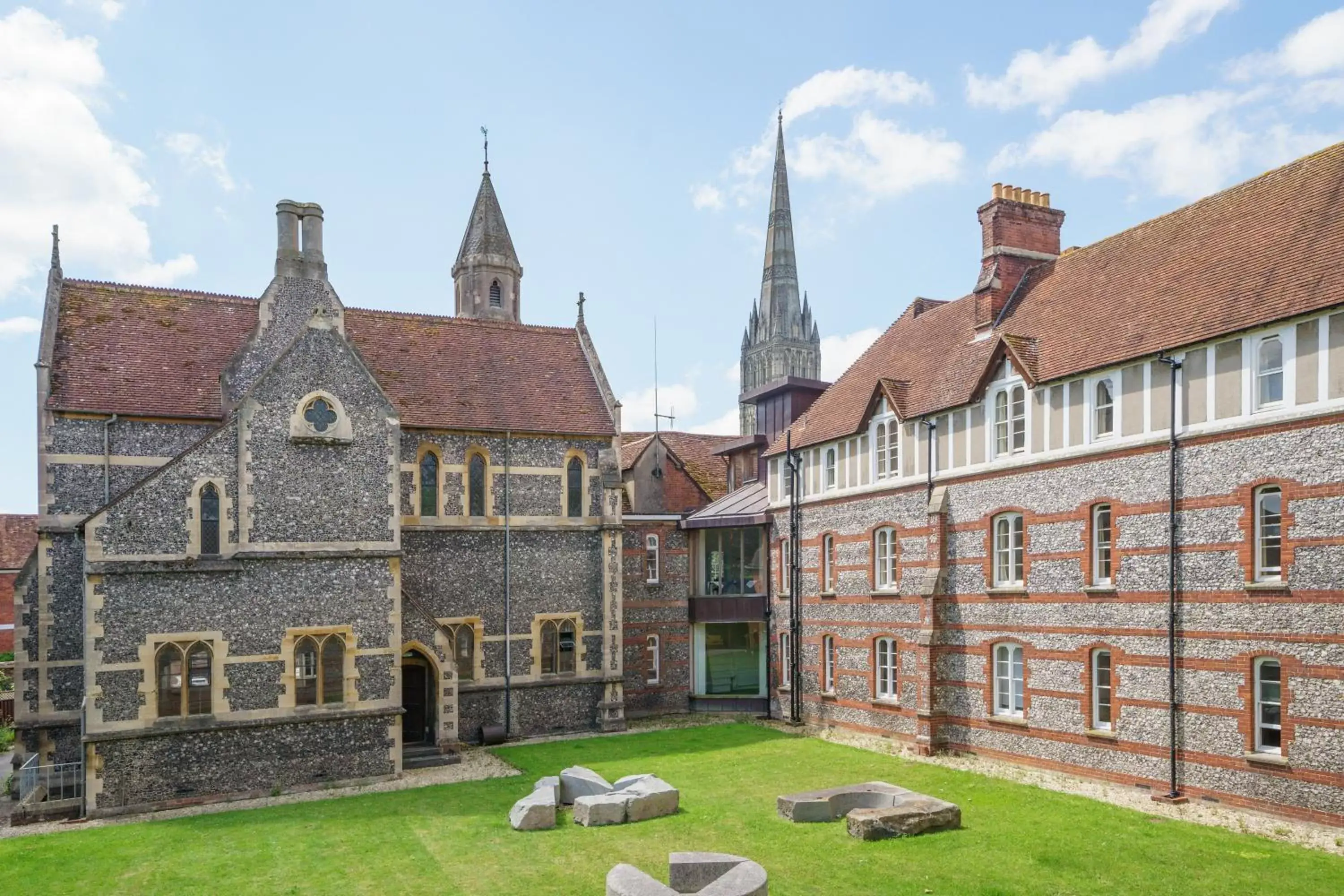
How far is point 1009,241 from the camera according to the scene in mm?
25109

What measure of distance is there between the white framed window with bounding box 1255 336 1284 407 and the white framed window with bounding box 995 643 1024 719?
7.48 metres

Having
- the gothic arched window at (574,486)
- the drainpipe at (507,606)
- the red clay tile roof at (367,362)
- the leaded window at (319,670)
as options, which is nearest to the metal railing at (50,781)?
the leaded window at (319,670)

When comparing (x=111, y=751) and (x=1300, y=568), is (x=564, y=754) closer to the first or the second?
(x=111, y=751)

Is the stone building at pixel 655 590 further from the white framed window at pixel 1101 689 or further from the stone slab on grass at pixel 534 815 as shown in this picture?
the white framed window at pixel 1101 689

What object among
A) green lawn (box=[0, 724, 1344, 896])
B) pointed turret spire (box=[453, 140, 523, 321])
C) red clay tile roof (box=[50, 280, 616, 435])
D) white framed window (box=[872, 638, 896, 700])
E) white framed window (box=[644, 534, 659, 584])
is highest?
pointed turret spire (box=[453, 140, 523, 321])

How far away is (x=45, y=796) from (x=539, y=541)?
1325 centimetres

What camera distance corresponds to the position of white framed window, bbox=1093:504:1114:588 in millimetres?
19219

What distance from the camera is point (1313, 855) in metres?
14.1

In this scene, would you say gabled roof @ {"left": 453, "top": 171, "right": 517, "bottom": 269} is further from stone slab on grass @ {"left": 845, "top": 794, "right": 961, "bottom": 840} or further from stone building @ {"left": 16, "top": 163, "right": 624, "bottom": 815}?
stone slab on grass @ {"left": 845, "top": 794, "right": 961, "bottom": 840}

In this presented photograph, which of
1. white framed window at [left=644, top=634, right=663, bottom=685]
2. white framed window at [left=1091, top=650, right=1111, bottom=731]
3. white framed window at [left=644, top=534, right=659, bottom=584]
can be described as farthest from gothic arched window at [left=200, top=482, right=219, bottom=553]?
white framed window at [left=1091, top=650, right=1111, bottom=731]

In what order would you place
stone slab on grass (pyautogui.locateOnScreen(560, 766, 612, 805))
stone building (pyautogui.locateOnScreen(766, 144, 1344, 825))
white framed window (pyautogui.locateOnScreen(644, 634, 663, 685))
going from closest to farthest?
stone building (pyautogui.locateOnScreen(766, 144, 1344, 825)) → stone slab on grass (pyautogui.locateOnScreen(560, 766, 612, 805)) → white framed window (pyautogui.locateOnScreen(644, 634, 663, 685))

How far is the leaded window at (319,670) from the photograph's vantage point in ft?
70.8

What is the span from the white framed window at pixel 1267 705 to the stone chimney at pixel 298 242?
22719 mm

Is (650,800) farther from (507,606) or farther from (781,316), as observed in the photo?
(781,316)
